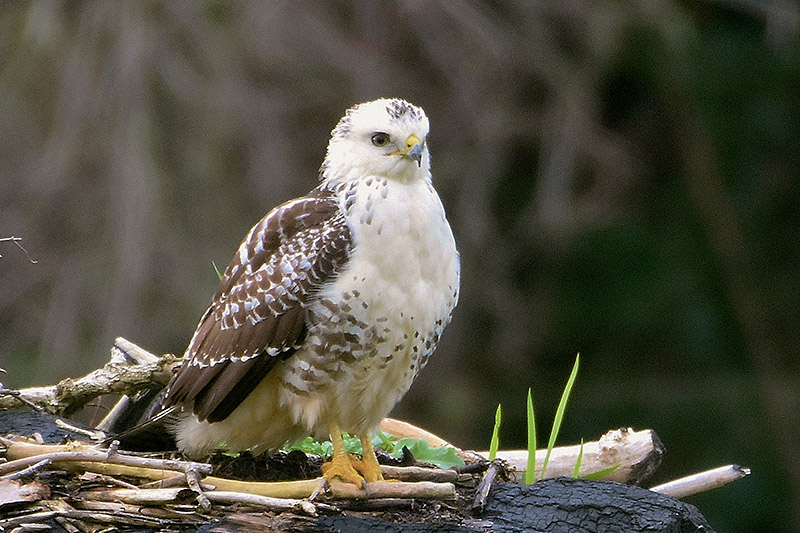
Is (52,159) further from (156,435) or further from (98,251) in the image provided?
(156,435)

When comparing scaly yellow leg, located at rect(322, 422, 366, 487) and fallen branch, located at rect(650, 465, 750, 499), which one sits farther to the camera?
fallen branch, located at rect(650, 465, 750, 499)

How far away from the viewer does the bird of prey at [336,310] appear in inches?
154

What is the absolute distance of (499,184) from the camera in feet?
31.9

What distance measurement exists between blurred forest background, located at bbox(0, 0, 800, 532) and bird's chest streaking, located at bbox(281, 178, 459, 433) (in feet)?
10.7

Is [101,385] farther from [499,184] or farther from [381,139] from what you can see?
[499,184]

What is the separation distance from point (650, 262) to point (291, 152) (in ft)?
11.1

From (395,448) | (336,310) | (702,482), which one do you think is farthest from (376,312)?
(702,482)

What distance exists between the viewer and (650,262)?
10.2 m

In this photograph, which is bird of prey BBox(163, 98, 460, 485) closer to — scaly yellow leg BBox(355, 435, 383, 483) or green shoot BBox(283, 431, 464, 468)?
scaly yellow leg BBox(355, 435, 383, 483)

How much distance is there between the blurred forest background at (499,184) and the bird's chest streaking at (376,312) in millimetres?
3271

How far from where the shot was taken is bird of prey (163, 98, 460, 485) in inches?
154

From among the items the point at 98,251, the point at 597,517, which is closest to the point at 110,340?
the point at 98,251

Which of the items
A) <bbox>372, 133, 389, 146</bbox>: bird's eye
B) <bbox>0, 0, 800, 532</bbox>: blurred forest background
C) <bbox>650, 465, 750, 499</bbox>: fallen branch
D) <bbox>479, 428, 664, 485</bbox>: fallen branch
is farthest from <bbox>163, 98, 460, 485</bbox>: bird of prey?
<bbox>0, 0, 800, 532</bbox>: blurred forest background

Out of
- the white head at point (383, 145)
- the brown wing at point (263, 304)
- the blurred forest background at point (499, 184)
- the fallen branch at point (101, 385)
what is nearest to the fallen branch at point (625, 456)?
the brown wing at point (263, 304)
